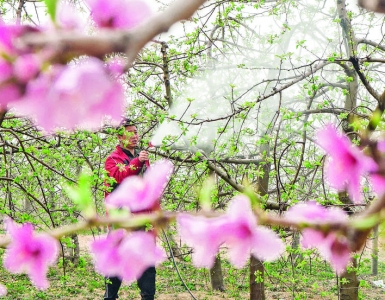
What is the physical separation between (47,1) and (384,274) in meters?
13.6

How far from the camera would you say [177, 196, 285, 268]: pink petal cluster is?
34 centimetres

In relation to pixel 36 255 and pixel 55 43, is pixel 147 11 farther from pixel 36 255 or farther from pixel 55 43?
pixel 36 255

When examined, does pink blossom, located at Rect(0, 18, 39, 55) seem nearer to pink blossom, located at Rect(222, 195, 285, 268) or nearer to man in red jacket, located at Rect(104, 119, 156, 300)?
pink blossom, located at Rect(222, 195, 285, 268)

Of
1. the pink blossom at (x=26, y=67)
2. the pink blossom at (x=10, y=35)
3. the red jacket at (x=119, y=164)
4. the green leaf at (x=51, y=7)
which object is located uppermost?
the red jacket at (x=119, y=164)

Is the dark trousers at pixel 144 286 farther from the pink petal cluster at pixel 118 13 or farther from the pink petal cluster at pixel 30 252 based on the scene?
the pink petal cluster at pixel 118 13

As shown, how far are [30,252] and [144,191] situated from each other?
0.14m

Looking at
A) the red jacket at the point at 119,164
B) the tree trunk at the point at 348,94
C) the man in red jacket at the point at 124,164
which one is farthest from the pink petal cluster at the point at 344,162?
the tree trunk at the point at 348,94

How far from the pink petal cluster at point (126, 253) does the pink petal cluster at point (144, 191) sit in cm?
3

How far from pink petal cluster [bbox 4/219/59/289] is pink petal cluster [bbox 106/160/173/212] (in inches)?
3.2

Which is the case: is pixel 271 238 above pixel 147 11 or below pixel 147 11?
below

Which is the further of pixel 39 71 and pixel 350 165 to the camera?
pixel 350 165

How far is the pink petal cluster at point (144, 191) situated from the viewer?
40cm

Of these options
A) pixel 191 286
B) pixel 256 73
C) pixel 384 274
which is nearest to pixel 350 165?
pixel 256 73

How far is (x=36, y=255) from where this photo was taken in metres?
0.43
